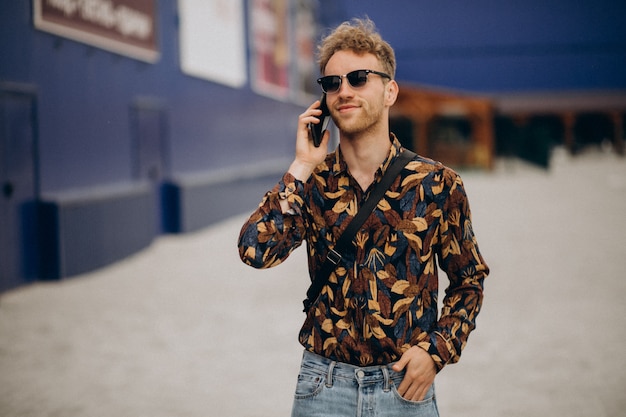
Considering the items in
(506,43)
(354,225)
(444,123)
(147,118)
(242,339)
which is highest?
(506,43)

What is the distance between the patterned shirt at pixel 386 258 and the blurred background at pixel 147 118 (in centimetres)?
98

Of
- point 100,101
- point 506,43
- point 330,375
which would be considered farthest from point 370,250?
point 506,43

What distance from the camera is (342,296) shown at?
2139 mm

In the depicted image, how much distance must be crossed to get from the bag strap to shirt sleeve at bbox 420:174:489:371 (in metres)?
0.19

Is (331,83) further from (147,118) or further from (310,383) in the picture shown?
(147,118)

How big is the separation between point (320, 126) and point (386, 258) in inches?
20.2

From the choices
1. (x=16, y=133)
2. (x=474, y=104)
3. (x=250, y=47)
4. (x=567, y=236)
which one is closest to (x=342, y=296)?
(x=16, y=133)

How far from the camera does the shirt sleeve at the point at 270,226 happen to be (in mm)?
2133

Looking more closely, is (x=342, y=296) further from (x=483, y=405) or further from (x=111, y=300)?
(x=111, y=300)

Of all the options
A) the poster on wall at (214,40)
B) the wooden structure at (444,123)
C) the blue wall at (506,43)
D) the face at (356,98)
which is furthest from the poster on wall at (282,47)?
the face at (356,98)

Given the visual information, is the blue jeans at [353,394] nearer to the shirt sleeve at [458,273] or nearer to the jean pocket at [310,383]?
the jean pocket at [310,383]

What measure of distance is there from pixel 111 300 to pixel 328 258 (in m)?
6.65

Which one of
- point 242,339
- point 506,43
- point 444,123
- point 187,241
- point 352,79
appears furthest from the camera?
point 506,43

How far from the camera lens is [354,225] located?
2113 millimetres
